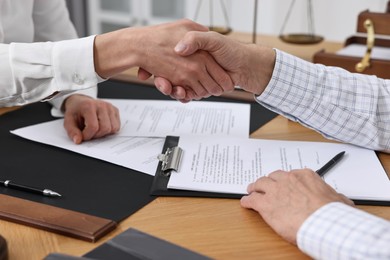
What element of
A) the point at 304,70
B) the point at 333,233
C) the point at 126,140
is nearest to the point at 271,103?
the point at 304,70

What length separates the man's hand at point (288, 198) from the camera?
0.85m

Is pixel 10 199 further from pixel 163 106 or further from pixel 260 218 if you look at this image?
pixel 163 106

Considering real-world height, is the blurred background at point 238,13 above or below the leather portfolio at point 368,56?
below

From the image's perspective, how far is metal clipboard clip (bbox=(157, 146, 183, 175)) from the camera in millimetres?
1062

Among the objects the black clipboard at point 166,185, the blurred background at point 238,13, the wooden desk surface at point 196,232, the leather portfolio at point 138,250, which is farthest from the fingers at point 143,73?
the blurred background at point 238,13

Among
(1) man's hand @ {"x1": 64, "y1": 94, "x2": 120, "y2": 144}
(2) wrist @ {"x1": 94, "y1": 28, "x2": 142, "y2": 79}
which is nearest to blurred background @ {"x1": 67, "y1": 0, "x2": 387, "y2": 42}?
(1) man's hand @ {"x1": 64, "y1": 94, "x2": 120, "y2": 144}

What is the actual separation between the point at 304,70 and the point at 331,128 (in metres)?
0.14

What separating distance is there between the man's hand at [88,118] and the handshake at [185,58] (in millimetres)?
116

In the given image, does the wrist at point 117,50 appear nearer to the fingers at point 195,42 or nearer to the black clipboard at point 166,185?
the fingers at point 195,42

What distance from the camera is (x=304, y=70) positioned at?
1224mm

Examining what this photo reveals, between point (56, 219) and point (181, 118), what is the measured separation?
550mm

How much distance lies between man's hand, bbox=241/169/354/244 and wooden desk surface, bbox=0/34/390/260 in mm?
18

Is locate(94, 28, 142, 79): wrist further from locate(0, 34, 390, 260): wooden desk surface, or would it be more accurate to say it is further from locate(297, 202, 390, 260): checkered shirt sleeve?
locate(297, 202, 390, 260): checkered shirt sleeve

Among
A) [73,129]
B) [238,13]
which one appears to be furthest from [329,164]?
[238,13]
